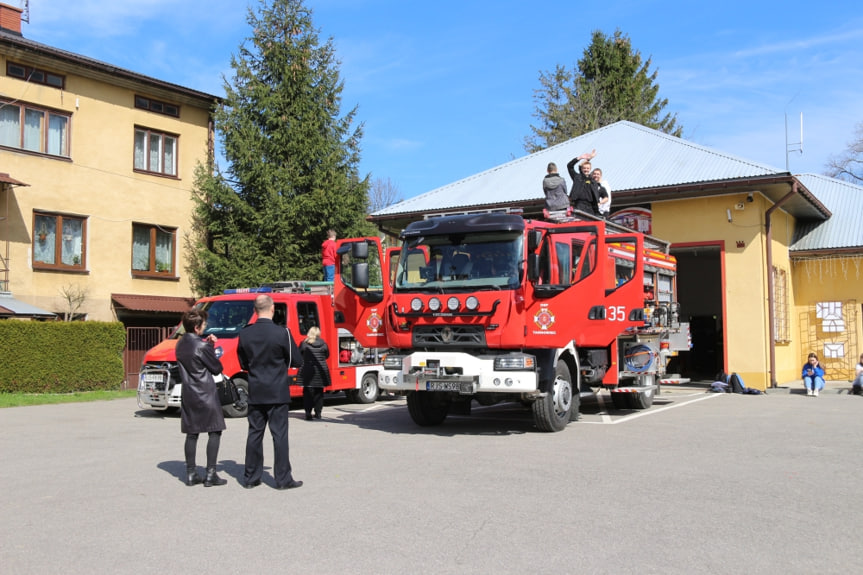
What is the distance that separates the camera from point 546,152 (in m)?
27.0

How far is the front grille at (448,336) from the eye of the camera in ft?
36.6

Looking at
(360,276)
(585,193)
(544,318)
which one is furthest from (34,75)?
(544,318)

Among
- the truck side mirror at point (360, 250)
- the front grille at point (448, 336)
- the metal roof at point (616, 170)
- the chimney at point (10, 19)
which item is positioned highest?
→ the chimney at point (10, 19)

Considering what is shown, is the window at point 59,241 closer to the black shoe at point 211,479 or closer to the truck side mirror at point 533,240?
the truck side mirror at point 533,240

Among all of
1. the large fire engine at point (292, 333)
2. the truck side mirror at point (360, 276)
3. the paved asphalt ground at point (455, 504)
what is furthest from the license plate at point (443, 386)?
the large fire engine at point (292, 333)

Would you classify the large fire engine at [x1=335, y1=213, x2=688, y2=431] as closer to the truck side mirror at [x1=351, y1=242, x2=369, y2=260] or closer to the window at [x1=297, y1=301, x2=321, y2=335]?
the truck side mirror at [x1=351, y1=242, x2=369, y2=260]

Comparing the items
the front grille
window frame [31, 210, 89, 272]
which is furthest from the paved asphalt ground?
window frame [31, 210, 89, 272]

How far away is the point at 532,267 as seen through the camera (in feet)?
36.5

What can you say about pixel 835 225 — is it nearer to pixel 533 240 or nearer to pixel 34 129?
pixel 533 240

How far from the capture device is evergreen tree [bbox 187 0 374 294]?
26703mm

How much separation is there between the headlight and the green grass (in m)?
12.1

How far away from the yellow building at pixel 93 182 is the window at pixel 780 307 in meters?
18.5

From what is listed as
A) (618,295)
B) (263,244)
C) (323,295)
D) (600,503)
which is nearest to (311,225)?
(263,244)

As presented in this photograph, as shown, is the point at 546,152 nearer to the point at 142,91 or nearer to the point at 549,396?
the point at 142,91
